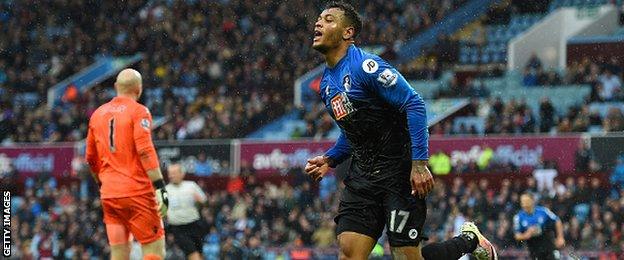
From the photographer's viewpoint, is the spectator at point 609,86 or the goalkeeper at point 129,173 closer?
the goalkeeper at point 129,173

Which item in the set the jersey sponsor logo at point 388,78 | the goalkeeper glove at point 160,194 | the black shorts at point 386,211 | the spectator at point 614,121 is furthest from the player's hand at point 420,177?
the spectator at point 614,121

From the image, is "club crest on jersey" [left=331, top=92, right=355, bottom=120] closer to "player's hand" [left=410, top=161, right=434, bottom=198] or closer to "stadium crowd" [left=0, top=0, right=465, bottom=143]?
"player's hand" [left=410, top=161, right=434, bottom=198]

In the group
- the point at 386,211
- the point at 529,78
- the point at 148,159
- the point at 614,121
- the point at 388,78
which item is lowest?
the point at 386,211

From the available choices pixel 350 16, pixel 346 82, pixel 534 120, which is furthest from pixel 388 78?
pixel 534 120

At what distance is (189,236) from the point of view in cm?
1341

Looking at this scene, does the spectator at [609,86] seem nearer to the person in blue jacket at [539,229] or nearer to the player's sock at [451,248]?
the person in blue jacket at [539,229]

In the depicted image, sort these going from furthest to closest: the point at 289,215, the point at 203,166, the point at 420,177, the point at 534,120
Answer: the point at 203,166
the point at 534,120
the point at 289,215
the point at 420,177

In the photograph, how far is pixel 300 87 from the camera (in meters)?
27.8

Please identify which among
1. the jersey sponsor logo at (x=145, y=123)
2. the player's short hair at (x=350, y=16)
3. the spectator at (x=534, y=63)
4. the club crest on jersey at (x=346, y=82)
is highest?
the spectator at (x=534, y=63)

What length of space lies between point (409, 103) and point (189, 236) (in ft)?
23.0

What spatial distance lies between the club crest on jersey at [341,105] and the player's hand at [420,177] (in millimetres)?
566

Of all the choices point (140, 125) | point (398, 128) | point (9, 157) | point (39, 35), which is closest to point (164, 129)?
point (9, 157)

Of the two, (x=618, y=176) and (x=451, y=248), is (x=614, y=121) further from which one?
(x=451, y=248)

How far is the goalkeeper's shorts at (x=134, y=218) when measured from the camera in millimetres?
9172
